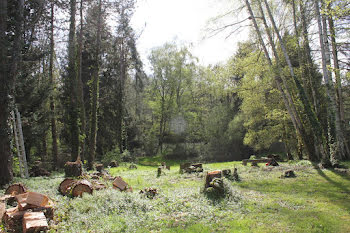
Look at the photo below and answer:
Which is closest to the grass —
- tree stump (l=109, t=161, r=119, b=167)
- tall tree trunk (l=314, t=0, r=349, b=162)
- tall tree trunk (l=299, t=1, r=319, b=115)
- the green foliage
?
tall tree trunk (l=314, t=0, r=349, b=162)

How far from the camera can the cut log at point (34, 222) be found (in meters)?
4.10

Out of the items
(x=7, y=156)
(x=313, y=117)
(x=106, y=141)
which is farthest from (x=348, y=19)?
(x=106, y=141)

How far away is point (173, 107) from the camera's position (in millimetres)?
31844

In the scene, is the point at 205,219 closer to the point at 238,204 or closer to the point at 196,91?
the point at 238,204

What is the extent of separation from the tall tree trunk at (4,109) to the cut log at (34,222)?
5224 mm

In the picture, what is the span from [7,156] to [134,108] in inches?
1007

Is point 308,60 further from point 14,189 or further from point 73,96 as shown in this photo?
point 14,189

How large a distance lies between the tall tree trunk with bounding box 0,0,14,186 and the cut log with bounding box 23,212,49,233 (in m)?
5.22

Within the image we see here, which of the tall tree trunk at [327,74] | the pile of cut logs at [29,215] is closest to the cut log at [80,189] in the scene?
the pile of cut logs at [29,215]

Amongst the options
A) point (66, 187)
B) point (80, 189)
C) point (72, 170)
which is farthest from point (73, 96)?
point (80, 189)

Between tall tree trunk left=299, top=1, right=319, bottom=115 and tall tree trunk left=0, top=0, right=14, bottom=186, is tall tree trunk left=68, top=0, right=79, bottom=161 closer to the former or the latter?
tall tree trunk left=0, top=0, right=14, bottom=186

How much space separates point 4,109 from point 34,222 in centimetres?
634

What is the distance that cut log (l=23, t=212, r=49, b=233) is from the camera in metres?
4.10

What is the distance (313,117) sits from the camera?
11.4 metres
